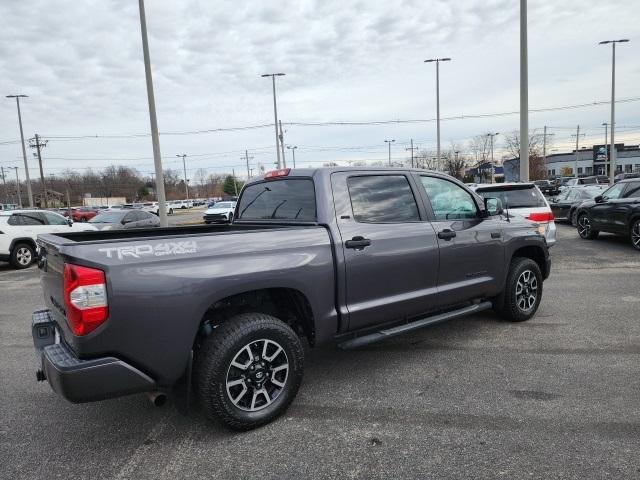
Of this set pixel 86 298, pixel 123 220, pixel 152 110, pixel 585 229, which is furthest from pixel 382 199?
pixel 123 220

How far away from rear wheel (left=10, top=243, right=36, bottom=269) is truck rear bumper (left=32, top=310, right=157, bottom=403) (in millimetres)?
11414

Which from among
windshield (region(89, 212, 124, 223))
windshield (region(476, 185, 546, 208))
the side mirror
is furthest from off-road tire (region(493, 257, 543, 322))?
windshield (region(89, 212, 124, 223))

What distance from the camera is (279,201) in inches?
177

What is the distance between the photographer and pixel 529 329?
214 inches

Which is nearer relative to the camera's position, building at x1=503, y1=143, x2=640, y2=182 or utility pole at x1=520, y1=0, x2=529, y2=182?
utility pole at x1=520, y1=0, x2=529, y2=182

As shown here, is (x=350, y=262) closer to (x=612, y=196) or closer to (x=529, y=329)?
(x=529, y=329)

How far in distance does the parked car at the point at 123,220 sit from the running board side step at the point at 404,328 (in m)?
15.4

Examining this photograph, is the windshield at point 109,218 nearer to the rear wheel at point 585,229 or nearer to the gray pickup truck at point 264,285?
the gray pickup truck at point 264,285

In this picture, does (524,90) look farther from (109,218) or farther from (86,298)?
(109,218)

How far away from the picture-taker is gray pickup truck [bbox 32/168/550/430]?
2826mm

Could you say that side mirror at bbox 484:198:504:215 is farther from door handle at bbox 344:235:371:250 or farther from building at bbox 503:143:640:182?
building at bbox 503:143:640:182

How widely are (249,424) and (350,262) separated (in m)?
1.41

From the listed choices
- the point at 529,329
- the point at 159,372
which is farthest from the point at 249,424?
the point at 529,329

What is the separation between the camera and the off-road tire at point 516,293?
17.9 feet
